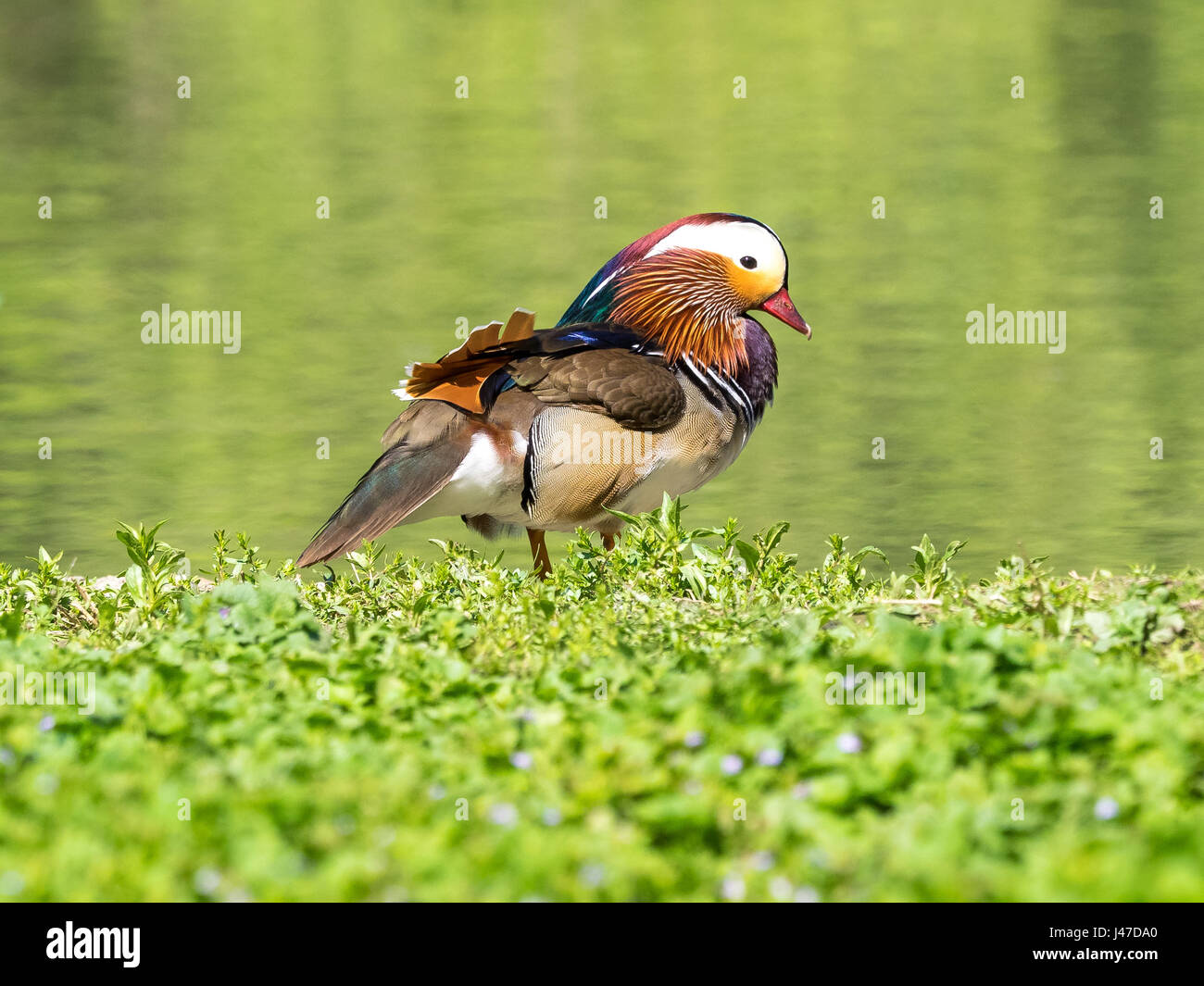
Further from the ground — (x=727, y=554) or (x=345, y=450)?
(x=345, y=450)

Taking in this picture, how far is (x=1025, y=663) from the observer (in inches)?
183

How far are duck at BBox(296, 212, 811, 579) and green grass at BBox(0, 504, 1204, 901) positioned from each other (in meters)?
1.39

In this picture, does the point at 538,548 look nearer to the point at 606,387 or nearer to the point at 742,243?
the point at 606,387

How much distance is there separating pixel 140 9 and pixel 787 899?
31011 millimetres

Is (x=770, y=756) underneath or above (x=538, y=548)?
underneath

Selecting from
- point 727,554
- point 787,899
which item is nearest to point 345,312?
point 727,554

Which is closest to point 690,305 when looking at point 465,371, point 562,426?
point 562,426

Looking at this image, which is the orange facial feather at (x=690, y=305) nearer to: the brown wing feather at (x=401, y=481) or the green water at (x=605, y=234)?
the brown wing feather at (x=401, y=481)

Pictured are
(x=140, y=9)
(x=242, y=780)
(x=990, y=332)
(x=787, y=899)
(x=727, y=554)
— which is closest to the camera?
(x=787, y=899)

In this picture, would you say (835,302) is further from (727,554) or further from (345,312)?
(727,554)

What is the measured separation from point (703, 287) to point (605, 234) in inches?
346

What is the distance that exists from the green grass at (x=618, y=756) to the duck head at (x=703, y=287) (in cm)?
223

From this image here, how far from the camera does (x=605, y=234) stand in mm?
16594

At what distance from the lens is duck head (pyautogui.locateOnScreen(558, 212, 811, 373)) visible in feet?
25.7
